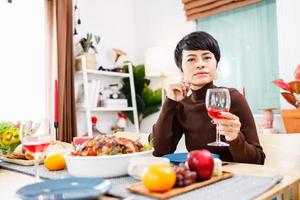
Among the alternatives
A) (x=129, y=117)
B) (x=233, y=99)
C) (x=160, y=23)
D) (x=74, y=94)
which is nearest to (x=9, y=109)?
(x=74, y=94)

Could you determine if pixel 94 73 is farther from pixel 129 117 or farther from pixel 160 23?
pixel 160 23

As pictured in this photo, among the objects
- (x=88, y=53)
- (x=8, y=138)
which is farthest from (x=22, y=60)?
(x=8, y=138)

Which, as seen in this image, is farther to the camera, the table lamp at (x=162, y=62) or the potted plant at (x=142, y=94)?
the potted plant at (x=142, y=94)

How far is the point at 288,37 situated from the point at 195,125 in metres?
1.44

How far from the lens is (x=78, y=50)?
308 centimetres

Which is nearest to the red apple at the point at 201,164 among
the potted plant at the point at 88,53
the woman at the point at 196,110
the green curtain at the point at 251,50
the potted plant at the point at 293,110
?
the woman at the point at 196,110

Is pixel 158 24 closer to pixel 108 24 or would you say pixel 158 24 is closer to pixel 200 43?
pixel 108 24

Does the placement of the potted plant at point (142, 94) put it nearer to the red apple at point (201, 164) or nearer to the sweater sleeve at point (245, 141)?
the sweater sleeve at point (245, 141)

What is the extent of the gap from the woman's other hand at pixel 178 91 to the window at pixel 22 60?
1806 mm

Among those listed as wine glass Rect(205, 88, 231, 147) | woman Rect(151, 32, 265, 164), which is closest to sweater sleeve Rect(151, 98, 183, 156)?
woman Rect(151, 32, 265, 164)

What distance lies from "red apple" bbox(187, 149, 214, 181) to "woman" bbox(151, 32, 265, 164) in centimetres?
39

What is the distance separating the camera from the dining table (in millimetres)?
706

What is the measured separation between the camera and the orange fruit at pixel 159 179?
595 millimetres

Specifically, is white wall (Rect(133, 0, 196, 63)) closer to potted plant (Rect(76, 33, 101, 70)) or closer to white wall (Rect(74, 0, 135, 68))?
white wall (Rect(74, 0, 135, 68))
